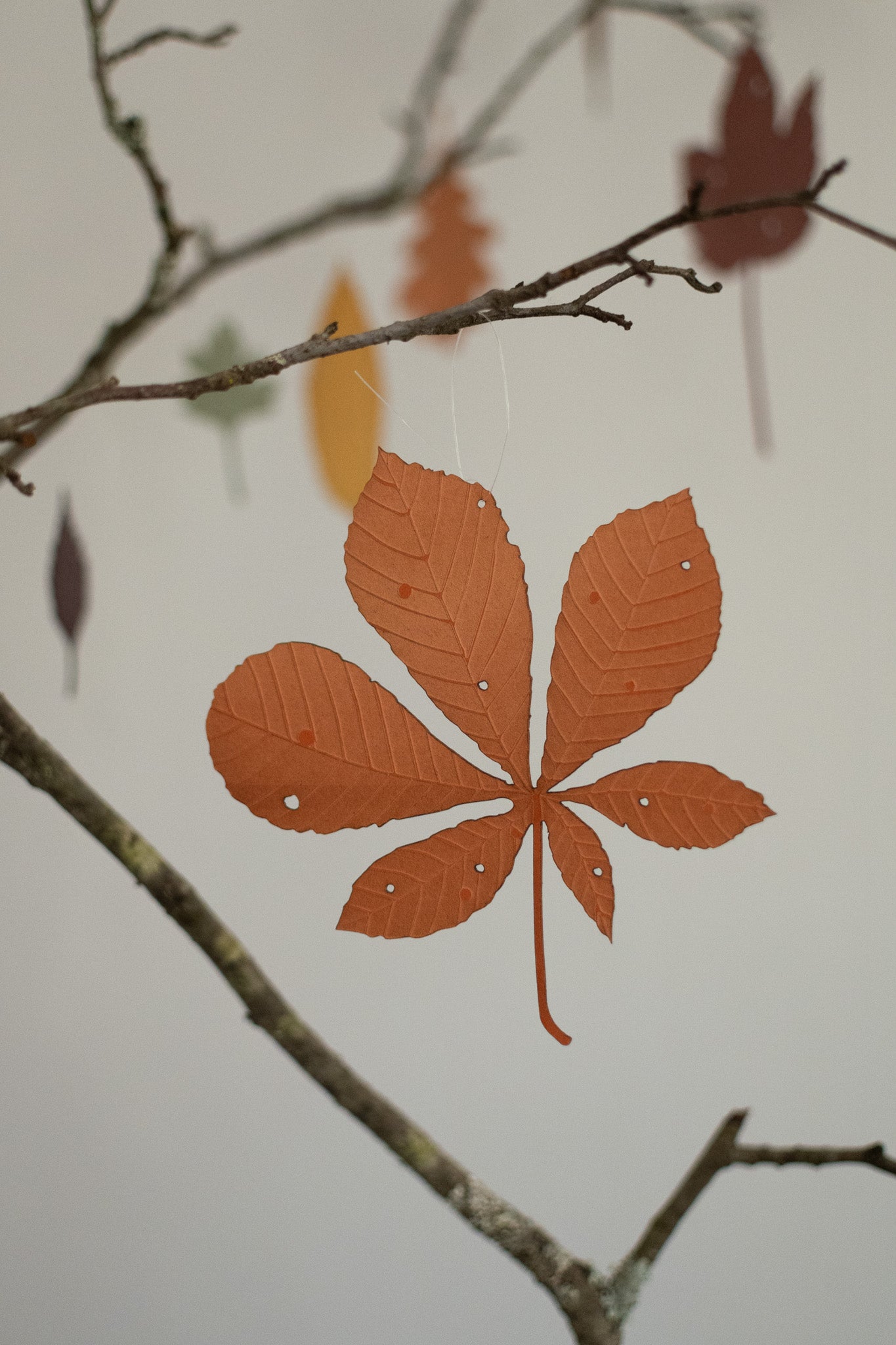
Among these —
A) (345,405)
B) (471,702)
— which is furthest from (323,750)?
(345,405)

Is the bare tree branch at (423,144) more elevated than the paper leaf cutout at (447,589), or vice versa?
the bare tree branch at (423,144)

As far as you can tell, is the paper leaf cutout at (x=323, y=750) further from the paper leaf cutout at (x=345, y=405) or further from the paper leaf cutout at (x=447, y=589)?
the paper leaf cutout at (x=345, y=405)

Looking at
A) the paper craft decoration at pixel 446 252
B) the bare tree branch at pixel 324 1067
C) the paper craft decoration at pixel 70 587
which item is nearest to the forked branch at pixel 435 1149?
the bare tree branch at pixel 324 1067

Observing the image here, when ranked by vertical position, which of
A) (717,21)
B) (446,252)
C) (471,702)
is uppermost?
(717,21)

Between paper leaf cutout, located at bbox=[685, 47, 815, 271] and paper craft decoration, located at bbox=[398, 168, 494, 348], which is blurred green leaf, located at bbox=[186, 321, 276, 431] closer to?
paper craft decoration, located at bbox=[398, 168, 494, 348]

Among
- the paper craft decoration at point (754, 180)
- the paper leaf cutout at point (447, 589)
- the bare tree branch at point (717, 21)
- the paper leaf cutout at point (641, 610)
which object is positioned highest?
the bare tree branch at point (717, 21)

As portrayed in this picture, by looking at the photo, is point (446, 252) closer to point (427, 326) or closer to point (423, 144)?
point (423, 144)

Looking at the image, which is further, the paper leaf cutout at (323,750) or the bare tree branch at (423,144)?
the bare tree branch at (423,144)
